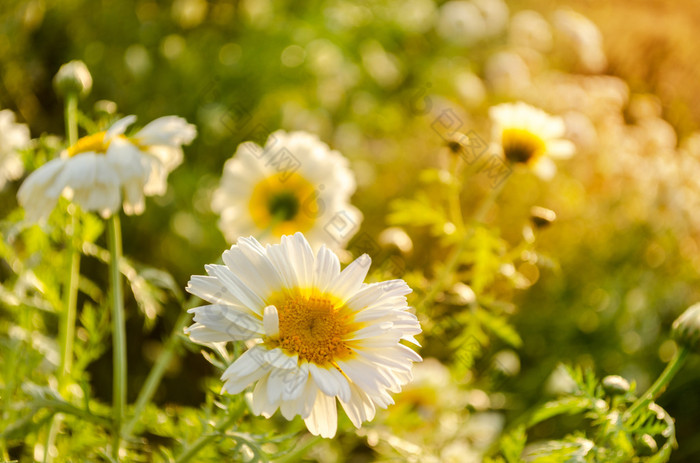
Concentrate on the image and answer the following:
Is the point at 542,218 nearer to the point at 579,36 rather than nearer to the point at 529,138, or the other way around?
the point at 529,138

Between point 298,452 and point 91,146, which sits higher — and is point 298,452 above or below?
below

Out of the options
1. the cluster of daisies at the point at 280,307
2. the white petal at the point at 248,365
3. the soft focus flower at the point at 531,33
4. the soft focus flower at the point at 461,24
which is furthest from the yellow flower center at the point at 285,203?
the soft focus flower at the point at 531,33

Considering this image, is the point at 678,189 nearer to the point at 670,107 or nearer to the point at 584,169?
the point at 584,169

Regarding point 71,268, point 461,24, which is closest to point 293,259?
point 71,268

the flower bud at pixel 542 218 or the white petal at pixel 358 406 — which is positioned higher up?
the flower bud at pixel 542 218

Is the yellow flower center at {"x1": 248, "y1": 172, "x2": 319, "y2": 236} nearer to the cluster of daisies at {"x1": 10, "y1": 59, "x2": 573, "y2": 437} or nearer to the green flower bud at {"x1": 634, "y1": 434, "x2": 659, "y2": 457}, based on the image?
the cluster of daisies at {"x1": 10, "y1": 59, "x2": 573, "y2": 437}

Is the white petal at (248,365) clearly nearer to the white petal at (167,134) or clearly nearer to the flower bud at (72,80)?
the white petal at (167,134)

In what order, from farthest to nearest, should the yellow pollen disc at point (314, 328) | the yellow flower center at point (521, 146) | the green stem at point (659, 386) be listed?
1. the yellow flower center at point (521, 146)
2. the green stem at point (659, 386)
3. the yellow pollen disc at point (314, 328)
